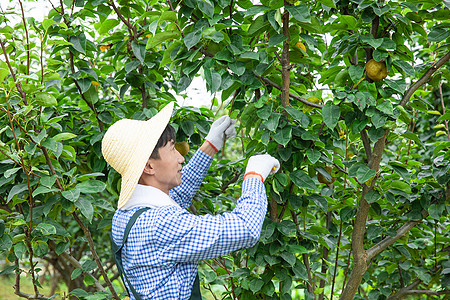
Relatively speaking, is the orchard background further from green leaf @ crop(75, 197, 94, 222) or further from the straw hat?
the straw hat

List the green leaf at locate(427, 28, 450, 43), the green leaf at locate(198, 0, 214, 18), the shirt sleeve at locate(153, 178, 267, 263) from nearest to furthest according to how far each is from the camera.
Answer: the shirt sleeve at locate(153, 178, 267, 263)
the green leaf at locate(198, 0, 214, 18)
the green leaf at locate(427, 28, 450, 43)

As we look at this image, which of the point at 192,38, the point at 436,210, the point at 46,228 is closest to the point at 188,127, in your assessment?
the point at 192,38

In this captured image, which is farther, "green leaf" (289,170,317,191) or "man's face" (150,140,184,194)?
"green leaf" (289,170,317,191)

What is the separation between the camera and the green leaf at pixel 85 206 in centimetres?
189

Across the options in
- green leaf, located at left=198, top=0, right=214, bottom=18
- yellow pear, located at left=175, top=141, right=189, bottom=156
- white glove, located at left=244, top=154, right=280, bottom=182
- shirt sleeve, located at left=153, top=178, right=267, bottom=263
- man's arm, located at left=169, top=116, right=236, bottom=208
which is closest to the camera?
shirt sleeve, located at left=153, top=178, right=267, bottom=263

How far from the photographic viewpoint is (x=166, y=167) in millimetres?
1696

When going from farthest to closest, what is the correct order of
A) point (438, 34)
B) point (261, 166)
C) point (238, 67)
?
point (438, 34)
point (238, 67)
point (261, 166)

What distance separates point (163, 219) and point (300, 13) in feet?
2.74

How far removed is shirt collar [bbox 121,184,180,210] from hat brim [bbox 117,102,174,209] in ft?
0.11

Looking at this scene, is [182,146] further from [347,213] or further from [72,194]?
[347,213]

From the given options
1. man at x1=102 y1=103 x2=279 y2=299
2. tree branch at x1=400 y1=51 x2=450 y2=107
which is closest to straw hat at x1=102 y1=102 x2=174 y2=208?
man at x1=102 y1=103 x2=279 y2=299

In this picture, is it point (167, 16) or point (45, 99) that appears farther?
point (45, 99)

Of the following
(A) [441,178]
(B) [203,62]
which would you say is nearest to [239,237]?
(B) [203,62]

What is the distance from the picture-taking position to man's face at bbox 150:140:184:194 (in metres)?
1.69
